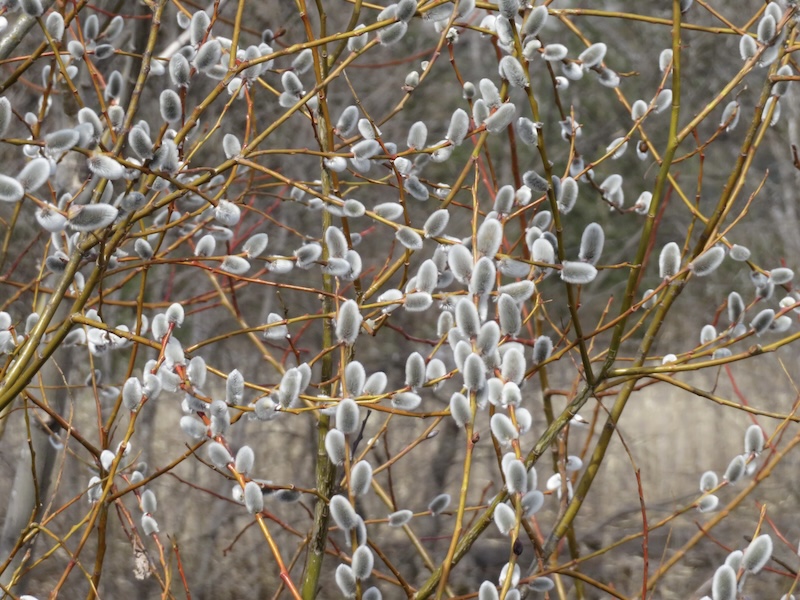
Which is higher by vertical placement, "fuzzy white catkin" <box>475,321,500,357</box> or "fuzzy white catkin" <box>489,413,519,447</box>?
"fuzzy white catkin" <box>475,321,500,357</box>

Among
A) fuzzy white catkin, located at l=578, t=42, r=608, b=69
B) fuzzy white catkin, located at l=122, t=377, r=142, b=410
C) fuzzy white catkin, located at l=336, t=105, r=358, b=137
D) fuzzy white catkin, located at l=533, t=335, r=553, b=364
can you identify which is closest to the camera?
fuzzy white catkin, located at l=122, t=377, r=142, b=410

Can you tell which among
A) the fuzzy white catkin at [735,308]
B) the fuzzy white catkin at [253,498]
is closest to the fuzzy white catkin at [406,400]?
the fuzzy white catkin at [253,498]

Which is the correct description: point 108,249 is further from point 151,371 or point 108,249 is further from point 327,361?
point 327,361

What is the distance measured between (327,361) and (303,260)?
366 millimetres

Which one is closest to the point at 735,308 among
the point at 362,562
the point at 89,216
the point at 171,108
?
the point at 362,562

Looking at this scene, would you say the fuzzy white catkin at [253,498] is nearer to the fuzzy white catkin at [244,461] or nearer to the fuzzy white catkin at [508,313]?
the fuzzy white catkin at [244,461]

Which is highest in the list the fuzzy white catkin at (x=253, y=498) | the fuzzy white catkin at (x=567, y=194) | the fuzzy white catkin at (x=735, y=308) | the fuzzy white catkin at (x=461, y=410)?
the fuzzy white catkin at (x=567, y=194)

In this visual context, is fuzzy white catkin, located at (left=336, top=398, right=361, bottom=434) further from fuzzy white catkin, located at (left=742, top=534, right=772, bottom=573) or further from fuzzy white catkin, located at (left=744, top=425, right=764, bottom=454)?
fuzzy white catkin, located at (left=744, top=425, right=764, bottom=454)

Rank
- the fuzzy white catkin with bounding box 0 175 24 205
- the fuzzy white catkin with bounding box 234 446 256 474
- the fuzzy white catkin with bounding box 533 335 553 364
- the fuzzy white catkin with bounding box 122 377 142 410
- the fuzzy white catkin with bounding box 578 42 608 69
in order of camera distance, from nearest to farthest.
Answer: the fuzzy white catkin with bounding box 0 175 24 205 → the fuzzy white catkin with bounding box 234 446 256 474 → the fuzzy white catkin with bounding box 122 377 142 410 → the fuzzy white catkin with bounding box 533 335 553 364 → the fuzzy white catkin with bounding box 578 42 608 69

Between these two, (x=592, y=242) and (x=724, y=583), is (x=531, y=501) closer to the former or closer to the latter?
(x=724, y=583)

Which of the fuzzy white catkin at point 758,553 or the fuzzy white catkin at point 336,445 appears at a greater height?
the fuzzy white catkin at point 336,445

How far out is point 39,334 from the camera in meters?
1.37

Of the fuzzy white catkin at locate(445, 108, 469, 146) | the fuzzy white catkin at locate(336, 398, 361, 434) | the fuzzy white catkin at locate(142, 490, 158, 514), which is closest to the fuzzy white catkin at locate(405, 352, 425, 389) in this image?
the fuzzy white catkin at locate(336, 398, 361, 434)

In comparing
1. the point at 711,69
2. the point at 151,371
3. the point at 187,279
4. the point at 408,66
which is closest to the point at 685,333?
the point at 711,69
